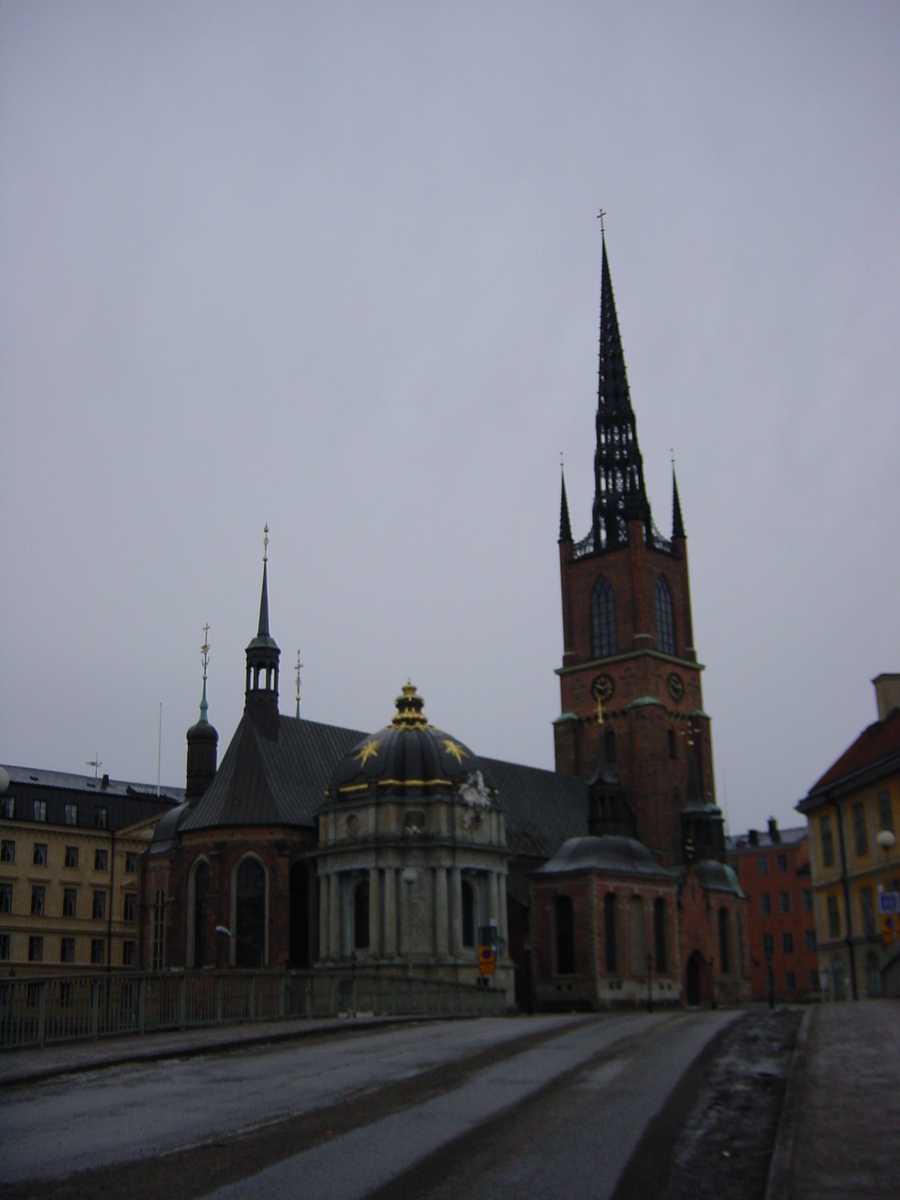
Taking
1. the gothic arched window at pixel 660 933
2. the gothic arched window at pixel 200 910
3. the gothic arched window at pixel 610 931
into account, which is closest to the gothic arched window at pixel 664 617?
the gothic arched window at pixel 660 933

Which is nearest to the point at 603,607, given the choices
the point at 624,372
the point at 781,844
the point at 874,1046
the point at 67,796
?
the point at 624,372

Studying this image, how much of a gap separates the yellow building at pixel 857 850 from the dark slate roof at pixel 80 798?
4834cm

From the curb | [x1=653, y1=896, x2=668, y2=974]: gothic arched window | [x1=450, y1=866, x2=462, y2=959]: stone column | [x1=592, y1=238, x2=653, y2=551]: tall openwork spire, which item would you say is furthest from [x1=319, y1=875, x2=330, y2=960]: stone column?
the curb

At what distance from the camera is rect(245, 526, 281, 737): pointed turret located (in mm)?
67625

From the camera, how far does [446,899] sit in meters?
59.8

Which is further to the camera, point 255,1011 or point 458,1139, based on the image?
point 255,1011

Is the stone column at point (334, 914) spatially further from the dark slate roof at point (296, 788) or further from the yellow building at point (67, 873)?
the yellow building at point (67, 873)

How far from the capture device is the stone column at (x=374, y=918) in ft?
193

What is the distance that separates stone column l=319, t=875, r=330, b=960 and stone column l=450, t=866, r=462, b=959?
5.92 m

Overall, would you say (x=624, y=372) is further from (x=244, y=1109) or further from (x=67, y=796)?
(x=244, y=1109)

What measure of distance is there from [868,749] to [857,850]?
381 cm

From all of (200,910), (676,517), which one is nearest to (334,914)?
(200,910)

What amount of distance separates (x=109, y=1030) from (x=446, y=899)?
36.0m

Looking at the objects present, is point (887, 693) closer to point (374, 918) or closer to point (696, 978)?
point (374, 918)
